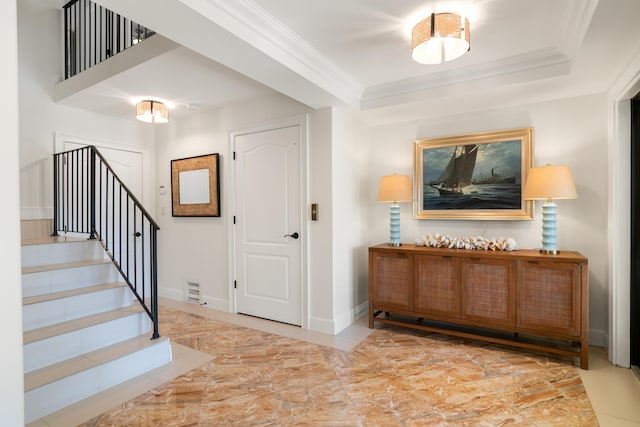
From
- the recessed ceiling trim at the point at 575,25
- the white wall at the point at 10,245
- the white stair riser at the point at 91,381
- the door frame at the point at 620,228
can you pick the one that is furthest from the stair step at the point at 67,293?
the door frame at the point at 620,228

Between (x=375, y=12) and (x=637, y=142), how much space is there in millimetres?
2215

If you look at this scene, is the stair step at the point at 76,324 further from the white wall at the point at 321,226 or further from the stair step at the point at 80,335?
the white wall at the point at 321,226

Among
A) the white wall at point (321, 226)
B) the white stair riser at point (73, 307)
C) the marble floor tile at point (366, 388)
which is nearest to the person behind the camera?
the marble floor tile at point (366, 388)

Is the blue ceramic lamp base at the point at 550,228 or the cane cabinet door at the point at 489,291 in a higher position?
the blue ceramic lamp base at the point at 550,228

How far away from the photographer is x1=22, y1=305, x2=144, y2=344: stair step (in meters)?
2.34

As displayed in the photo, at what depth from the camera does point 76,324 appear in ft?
8.49

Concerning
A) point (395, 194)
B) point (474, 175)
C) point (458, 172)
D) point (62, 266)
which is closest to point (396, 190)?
point (395, 194)

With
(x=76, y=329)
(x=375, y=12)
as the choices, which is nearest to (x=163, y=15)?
(x=375, y=12)

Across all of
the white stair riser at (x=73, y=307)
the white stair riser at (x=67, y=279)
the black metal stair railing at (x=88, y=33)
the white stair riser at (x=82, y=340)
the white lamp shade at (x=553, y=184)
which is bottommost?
the white stair riser at (x=82, y=340)

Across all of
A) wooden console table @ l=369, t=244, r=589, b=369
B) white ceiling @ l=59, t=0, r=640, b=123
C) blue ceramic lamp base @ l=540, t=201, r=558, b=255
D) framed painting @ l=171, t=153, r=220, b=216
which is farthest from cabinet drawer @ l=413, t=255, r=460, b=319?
framed painting @ l=171, t=153, r=220, b=216

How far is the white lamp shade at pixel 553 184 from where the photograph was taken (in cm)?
276

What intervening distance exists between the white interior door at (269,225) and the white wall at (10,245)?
2.49 meters

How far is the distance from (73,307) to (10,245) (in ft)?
6.03

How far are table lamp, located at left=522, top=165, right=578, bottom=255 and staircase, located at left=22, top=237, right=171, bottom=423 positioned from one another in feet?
11.1
